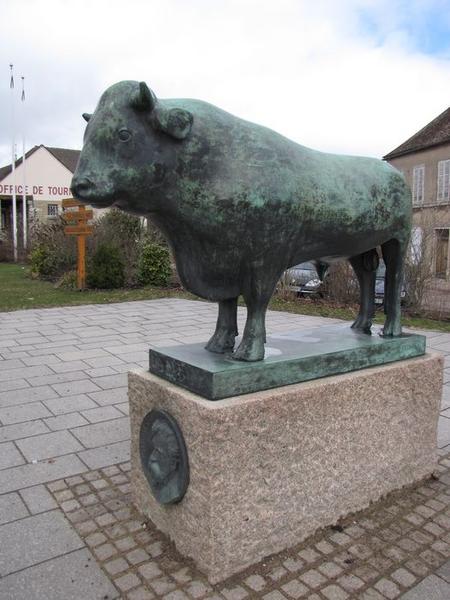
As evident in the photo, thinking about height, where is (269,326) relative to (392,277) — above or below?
below

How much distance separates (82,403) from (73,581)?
7.95 ft

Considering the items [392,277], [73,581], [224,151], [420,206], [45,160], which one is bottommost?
[73,581]

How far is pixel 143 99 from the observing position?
1.97 metres

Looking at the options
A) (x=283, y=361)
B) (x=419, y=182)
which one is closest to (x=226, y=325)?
(x=283, y=361)

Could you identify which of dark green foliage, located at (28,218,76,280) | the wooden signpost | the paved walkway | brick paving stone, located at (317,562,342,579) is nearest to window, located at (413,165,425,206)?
dark green foliage, located at (28,218,76,280)

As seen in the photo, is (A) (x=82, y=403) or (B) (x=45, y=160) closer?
(A) (x=82, y=403)

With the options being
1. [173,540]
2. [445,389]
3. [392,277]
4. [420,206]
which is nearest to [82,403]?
[173,540]

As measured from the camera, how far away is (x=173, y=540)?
252cm

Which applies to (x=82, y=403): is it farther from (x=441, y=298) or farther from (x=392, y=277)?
(x=441, y=298)

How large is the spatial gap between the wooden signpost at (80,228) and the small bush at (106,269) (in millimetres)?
275

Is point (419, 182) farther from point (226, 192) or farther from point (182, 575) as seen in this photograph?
point (182, 575)

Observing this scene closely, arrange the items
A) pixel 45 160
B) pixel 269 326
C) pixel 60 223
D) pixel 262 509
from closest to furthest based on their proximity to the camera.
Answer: pixel 262 509
pixel 269 326
pixel 60 223
pixel 45 160

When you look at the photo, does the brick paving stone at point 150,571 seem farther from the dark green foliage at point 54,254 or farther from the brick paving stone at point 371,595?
the dark green foliage at point 54,254

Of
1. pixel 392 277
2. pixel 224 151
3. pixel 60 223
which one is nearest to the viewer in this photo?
pixel 224 151
